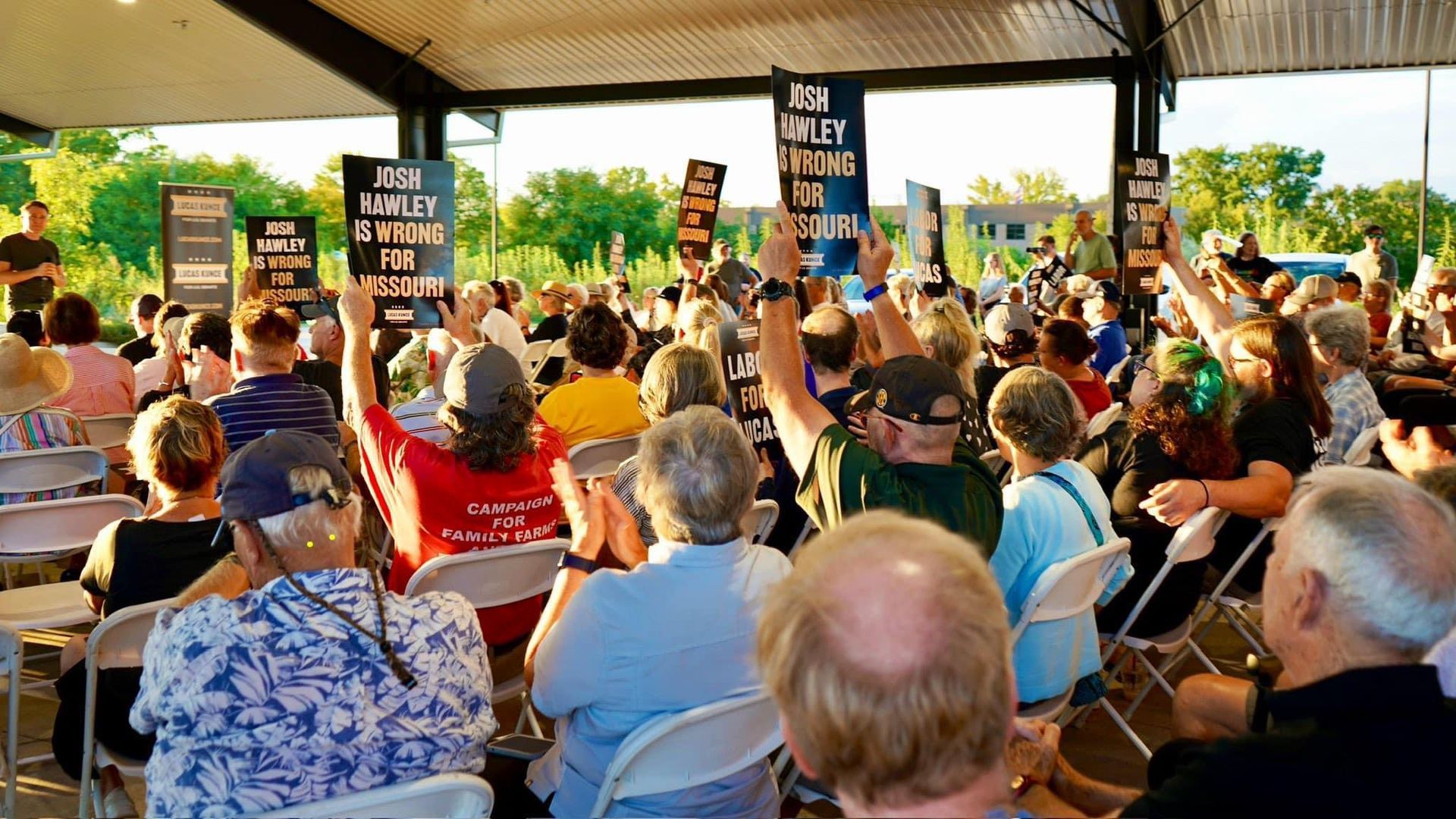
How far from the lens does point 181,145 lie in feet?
83.7

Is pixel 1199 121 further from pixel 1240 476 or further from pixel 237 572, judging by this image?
pixel 237 572

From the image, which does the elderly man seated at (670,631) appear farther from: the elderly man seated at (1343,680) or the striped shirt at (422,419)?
the striped shirt at (422,419)

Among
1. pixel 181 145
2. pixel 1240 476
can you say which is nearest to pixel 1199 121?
pixel 1240 476

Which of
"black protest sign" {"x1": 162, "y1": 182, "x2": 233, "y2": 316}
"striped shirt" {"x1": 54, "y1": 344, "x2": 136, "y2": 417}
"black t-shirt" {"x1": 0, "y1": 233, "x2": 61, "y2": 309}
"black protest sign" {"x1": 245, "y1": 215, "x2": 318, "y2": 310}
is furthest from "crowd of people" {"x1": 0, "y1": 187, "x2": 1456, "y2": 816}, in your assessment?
"black t-shirt" {"x1": 0, "y1": 233, "x2": 61, "y2": 309}

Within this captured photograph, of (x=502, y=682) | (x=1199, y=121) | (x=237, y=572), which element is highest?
(x=1199, y=121)

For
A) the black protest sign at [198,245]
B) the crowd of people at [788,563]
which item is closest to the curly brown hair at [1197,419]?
the crowd of people at [788,563]

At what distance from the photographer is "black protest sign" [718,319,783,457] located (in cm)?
445

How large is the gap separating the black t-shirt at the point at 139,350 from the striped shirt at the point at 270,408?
3457mm

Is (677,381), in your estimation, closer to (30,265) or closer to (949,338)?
(949,338)

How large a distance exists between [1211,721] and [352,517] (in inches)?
69.3

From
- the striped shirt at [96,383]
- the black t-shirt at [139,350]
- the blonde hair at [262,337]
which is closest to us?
the blonde hair at [262,337]

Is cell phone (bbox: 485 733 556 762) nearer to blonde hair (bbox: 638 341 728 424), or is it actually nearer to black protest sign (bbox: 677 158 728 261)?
blonde hair (bbox: 638 341 728 424)

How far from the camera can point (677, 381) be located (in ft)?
14.0

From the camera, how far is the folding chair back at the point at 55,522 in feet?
13.5
